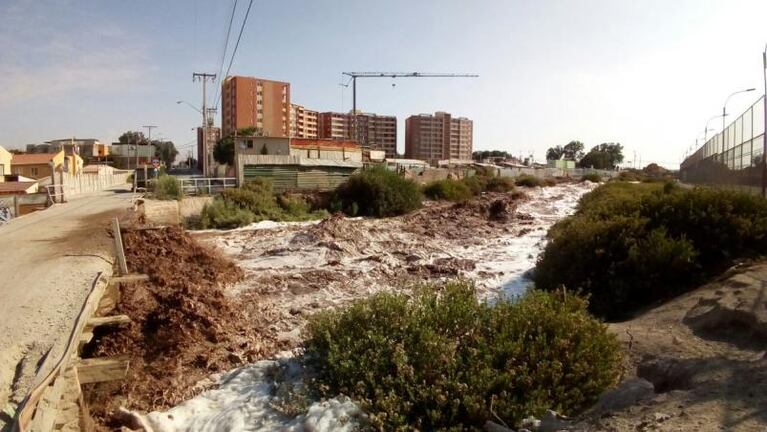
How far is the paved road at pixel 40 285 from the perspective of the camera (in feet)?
20.8

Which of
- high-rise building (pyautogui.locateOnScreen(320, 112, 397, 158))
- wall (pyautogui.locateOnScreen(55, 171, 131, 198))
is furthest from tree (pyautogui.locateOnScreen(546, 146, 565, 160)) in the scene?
wall (pyautogui.locateOnScreen(55, 171, 131, 198))

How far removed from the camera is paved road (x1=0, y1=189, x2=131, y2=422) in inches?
249

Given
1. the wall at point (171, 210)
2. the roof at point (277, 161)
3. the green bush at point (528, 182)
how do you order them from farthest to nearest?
the green bush at point (528, 182)
the roof at point (277, 161)
the wall at point (171, 210)

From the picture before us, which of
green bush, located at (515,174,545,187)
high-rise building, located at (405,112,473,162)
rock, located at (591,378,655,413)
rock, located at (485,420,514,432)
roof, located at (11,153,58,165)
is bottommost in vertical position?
rock, located at (485,420,514,432)

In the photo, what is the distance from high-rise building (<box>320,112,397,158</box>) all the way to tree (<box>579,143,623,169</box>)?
45.7m

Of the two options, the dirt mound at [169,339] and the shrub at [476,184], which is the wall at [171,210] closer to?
the dirt mound at [169,339]

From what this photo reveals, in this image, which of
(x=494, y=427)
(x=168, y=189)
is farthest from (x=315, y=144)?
(x=494, y=427)

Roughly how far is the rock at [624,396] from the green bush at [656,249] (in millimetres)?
4342

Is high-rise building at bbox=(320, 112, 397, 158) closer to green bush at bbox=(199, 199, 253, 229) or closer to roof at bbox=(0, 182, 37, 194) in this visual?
roof at bbox=(0, 182, 37, 194)

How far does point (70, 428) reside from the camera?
221 inches

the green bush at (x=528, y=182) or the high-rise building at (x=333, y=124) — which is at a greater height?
the high-rise building at (x=333, y=124)

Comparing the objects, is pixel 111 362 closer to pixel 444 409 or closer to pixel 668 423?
pixel 444 409

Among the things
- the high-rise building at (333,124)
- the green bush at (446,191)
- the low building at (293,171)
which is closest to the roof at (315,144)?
the low building at (293,171)

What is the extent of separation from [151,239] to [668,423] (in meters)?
14.2
